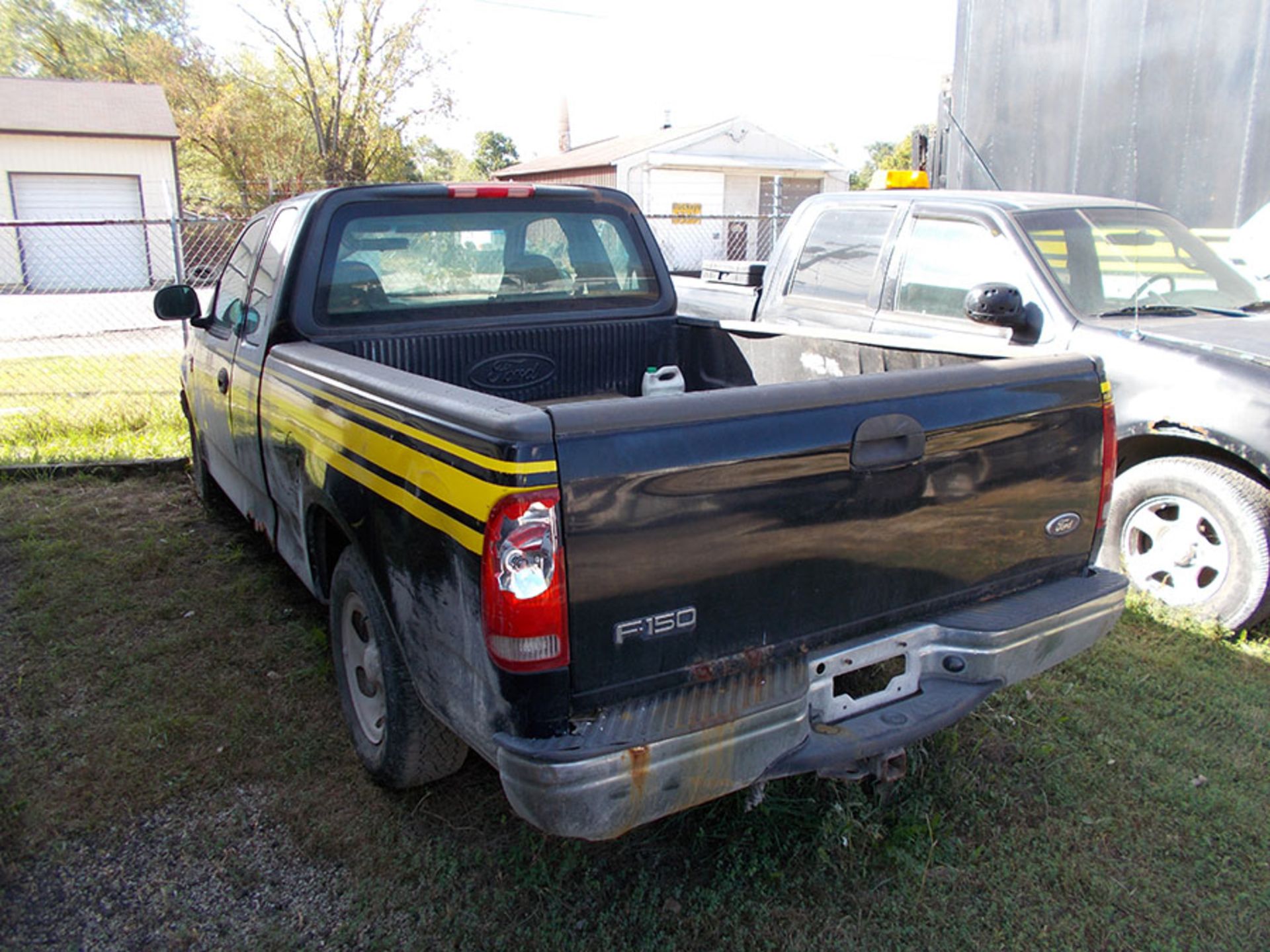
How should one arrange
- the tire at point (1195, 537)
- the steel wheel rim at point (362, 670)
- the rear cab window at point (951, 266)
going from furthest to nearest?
the rear cab window at point (951, 266) → the tire at point (1195, 537) → the steel wheel rim at point (362, 670)

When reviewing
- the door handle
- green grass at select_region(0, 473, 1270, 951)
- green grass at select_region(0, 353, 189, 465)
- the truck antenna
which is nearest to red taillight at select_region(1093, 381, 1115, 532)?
the door handle

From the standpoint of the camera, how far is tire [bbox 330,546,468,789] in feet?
9.35

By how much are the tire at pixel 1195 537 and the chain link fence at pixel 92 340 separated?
15.4ft

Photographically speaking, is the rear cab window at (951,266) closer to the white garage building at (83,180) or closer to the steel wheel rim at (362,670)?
the steel wheel rim at (362,670)

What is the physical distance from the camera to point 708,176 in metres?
29.3

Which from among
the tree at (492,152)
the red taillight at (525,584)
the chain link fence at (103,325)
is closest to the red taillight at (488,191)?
the chain link fence at (103,325)

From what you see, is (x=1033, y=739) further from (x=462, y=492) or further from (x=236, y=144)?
(x=236, y=144)

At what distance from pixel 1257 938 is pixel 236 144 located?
35.3m

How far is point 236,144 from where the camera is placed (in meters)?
32.2

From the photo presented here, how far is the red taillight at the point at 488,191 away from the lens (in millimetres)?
4066

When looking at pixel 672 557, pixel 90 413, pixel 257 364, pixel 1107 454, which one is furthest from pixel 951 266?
pixel 90 413

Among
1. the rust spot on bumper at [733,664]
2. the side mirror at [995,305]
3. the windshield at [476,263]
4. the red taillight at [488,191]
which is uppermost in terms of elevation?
the red taillight at [488,191]

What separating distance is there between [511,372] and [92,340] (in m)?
12.0

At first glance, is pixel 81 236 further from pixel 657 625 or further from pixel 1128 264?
pixel 657 625
